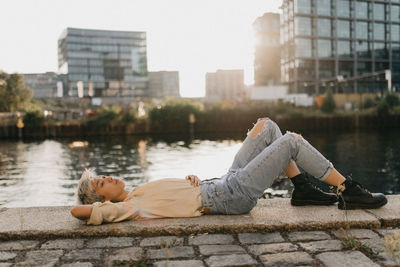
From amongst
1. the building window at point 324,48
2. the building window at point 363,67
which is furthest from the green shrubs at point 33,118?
the building window at point 363,67

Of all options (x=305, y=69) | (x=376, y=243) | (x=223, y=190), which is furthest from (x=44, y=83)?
(x=376, y=243)

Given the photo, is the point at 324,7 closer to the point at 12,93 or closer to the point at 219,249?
the point at 12,93

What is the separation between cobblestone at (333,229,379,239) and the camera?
3.20 meters

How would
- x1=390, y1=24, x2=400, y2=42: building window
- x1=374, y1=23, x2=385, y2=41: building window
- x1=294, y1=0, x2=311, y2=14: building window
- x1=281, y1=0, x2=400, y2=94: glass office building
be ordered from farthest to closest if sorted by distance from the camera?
x1=390, y1=24, x2=400, y2=42: building window < x1=374, y1=23, x2=385, y2=41: building window < x1=281, y1=0, x2=400, y2=94: glass office building < x1=294, y1=0, x2=311, y2=14: building window

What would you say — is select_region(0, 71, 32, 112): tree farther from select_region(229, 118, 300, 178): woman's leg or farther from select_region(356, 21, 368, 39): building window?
select_region(356, 21, 368, 39): building window

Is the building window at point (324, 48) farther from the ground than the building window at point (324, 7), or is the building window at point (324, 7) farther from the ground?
the building window at point (324, 7)

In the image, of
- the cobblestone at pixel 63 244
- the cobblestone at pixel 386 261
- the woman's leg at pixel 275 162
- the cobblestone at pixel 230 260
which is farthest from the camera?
the woman's leg at pixel 275 162

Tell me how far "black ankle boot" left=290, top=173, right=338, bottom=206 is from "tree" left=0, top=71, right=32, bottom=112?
45304mm

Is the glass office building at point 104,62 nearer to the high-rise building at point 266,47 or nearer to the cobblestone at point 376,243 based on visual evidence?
the high-rise building at point 266,47

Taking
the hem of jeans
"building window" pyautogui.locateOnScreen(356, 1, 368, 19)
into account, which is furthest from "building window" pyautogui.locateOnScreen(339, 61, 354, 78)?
the hem of jeans

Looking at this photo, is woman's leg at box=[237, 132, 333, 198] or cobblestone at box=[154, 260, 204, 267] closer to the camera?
cobblestone at box=[154, 260, 204, 267]

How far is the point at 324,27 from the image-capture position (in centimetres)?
7100

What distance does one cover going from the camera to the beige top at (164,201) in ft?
12.3

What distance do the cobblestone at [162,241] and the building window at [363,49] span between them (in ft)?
253
